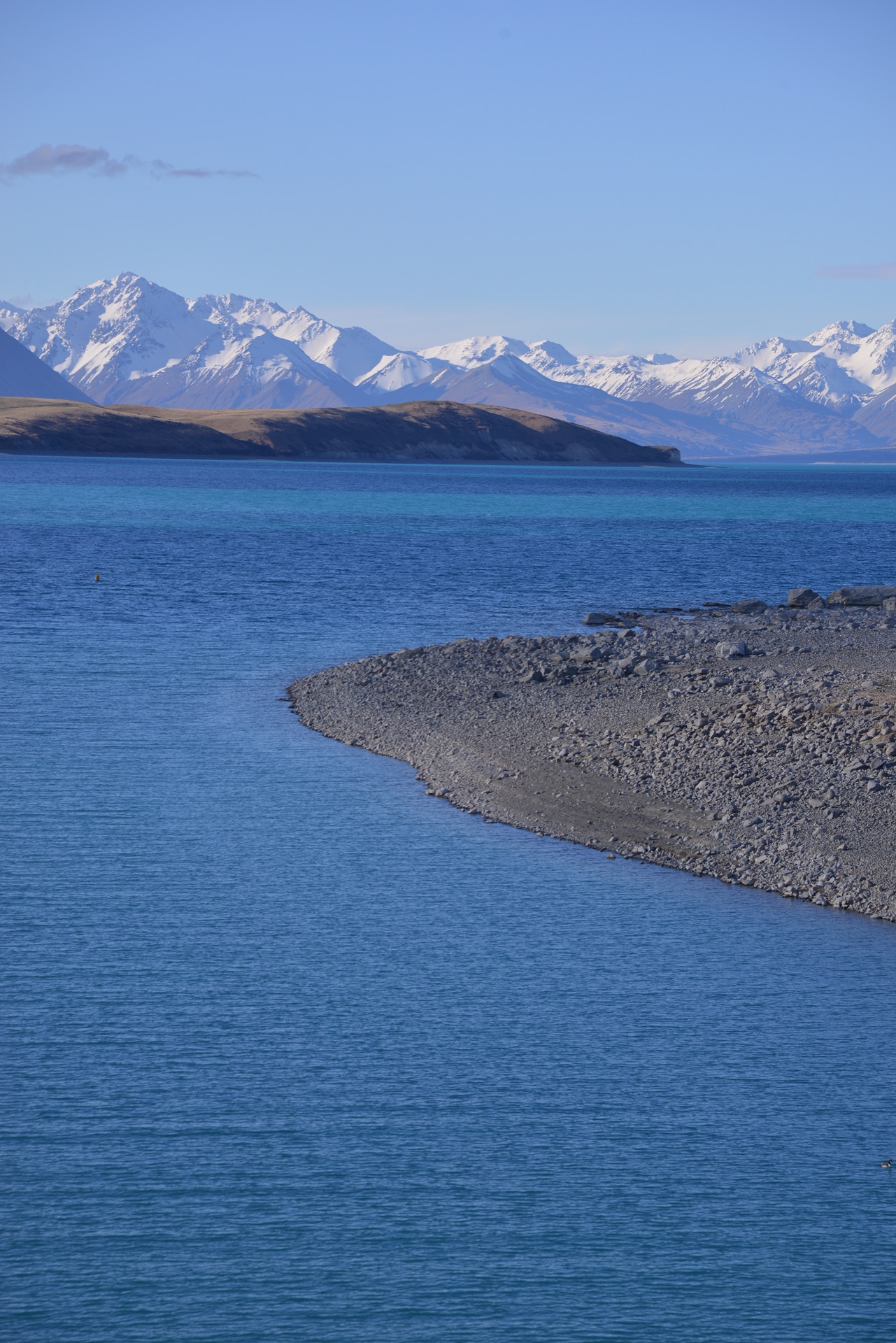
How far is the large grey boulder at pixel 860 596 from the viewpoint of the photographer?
51.7 meters

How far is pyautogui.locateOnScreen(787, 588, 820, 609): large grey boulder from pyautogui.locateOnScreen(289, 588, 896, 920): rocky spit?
41.7 ft

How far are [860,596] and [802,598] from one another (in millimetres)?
2640

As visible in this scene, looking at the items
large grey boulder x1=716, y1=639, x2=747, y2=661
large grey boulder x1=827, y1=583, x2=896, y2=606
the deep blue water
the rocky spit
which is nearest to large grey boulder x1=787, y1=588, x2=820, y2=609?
large grey boulder x1=827, y1=583, x2=896, y2=606

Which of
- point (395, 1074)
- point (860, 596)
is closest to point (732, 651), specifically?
point (860, 596)

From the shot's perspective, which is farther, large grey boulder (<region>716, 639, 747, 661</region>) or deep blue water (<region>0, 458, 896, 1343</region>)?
large grey boulder (<region>716, 639, 747, 661</region>)

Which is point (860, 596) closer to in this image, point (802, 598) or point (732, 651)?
point (802, 598)

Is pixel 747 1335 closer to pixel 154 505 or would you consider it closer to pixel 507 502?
pixel 154 505

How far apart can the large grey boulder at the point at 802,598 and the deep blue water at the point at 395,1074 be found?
2872 cm

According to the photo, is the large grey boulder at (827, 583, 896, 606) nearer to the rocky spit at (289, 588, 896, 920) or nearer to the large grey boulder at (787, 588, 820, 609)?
the large grey boulder at (787, 588, 820, 609)

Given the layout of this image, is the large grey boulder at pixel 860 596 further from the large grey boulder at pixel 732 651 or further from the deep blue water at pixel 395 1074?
the deep blue water at pixel 395 1074

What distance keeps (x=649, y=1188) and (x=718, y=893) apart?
7896mm

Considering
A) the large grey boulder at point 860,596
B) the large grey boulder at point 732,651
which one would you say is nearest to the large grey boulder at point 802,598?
the large grey boulder at point 860,596

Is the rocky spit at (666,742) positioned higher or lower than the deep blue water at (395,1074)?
higher

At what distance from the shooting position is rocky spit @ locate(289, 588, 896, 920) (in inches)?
777
